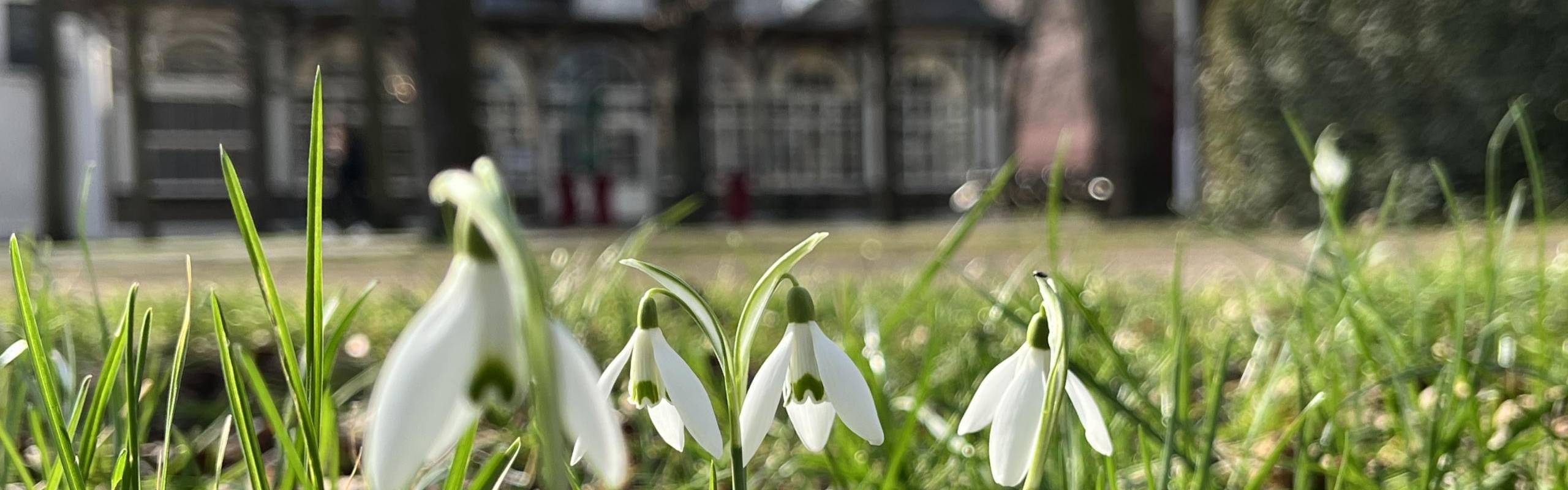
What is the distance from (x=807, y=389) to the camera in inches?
21.7

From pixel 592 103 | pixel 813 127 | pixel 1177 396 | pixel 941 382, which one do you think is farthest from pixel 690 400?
pixel 813 127

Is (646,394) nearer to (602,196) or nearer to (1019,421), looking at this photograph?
(1019,421)

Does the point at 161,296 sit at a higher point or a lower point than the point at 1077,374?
lower

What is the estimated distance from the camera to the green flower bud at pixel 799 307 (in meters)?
0.54

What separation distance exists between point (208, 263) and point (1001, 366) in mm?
7365

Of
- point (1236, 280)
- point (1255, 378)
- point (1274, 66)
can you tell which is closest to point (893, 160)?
point (1274, 66)

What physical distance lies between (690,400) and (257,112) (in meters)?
16.3

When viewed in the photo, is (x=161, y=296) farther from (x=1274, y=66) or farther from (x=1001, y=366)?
(x=1274, y=66)

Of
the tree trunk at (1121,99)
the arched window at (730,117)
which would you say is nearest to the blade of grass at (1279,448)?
the tree trunk at (1121,99)

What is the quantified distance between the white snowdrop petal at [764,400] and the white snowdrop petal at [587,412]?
8.6 inches

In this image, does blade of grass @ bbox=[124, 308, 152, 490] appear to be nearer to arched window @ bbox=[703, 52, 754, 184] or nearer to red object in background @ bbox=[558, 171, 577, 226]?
red object in background @ bbox=[558, 171, 577, 226]

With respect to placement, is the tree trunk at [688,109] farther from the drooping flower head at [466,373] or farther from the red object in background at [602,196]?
the drooping flower head at [466,373]

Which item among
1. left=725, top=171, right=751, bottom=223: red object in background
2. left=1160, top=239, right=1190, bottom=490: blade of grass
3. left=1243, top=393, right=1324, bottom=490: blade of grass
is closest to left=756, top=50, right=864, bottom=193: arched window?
left=725, top=171, right=751, bottom=223: red object in background

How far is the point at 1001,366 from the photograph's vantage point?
1.82 ft
